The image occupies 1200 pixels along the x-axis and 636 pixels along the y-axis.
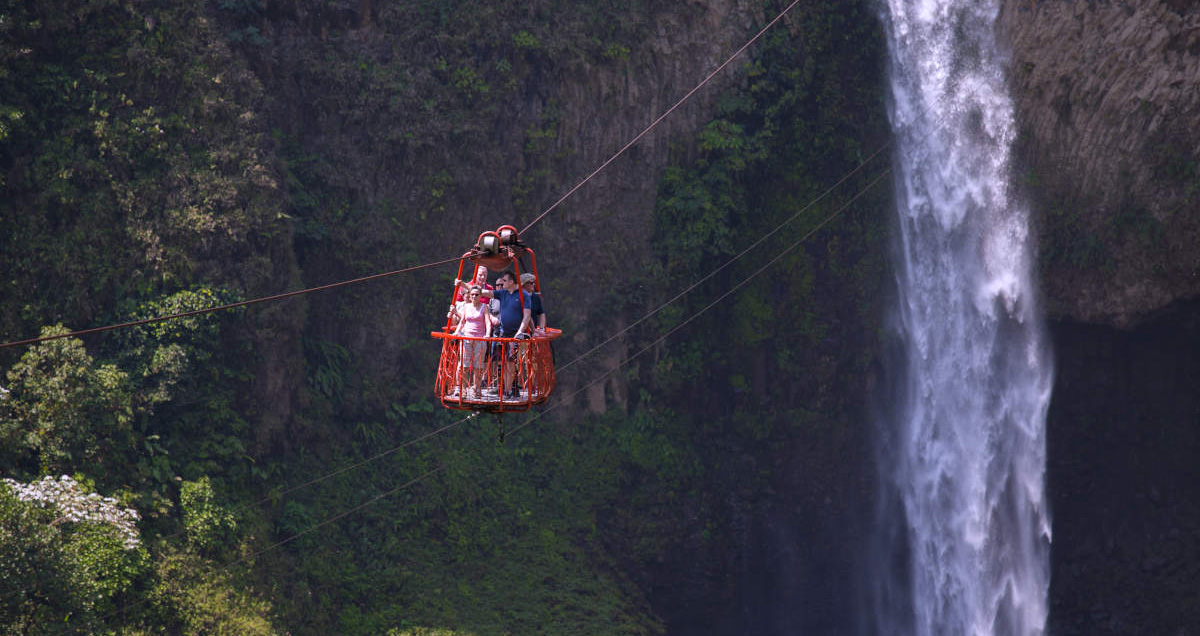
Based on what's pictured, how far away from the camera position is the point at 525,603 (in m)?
22.3

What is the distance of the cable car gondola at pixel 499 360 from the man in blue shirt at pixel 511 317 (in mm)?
39

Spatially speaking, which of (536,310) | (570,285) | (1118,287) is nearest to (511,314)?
(536,310)

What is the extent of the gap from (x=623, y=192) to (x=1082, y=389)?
1020 centimetres

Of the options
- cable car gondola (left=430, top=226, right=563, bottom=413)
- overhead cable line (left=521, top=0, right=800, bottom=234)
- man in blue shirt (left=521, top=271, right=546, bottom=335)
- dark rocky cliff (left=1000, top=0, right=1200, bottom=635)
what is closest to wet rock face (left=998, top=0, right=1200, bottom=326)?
dark rocky cliff (left=1000, top=0, right=1200, bottom=635)

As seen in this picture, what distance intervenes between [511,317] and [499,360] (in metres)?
0.62

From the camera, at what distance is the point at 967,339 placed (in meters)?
24.6

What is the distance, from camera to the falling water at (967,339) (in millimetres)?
24125

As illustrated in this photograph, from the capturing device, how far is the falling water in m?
24.1

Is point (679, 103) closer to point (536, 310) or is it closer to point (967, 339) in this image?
point (967, 339)

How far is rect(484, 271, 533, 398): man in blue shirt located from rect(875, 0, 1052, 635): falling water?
13626mm

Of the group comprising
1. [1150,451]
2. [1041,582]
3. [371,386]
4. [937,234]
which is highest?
[937,234]

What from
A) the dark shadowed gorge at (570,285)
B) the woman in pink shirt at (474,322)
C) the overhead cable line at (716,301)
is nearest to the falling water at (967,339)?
the dark shadowed gorge at (570,285)

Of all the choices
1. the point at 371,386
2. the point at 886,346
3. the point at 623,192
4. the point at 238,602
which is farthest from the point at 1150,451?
the point at 238,602

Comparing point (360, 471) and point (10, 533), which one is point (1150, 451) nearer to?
point (360, 471)
